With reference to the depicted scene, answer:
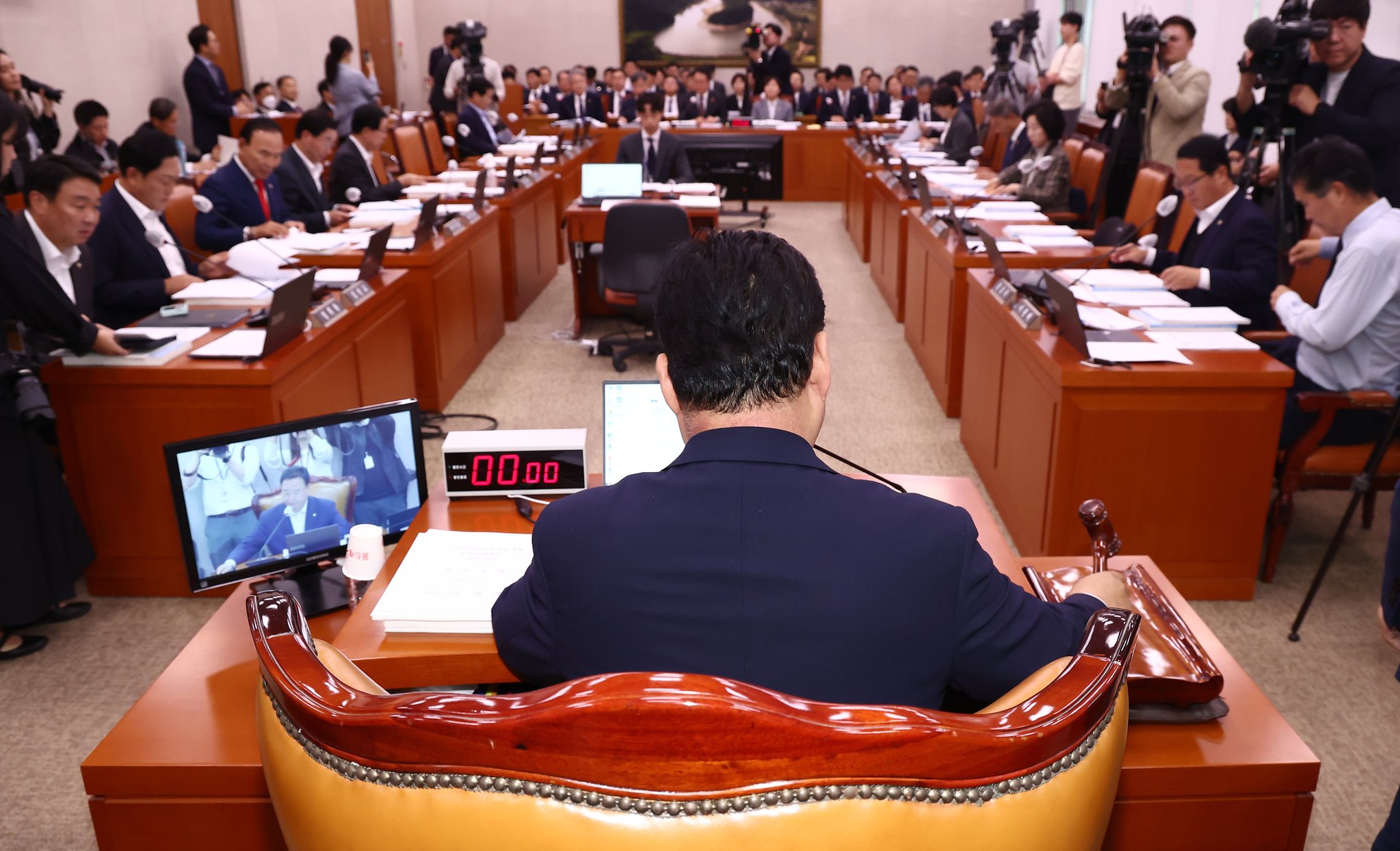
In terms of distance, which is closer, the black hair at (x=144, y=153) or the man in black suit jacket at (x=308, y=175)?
the black hair at (x=144, y=153)

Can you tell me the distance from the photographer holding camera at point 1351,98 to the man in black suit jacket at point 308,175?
3879mm

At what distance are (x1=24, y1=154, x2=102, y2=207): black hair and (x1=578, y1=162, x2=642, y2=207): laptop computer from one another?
123 inches

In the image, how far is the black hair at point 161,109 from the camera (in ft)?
24.1

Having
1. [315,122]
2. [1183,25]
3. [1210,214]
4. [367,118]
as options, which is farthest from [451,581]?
[1183,25]

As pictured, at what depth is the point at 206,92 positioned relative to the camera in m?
8.97

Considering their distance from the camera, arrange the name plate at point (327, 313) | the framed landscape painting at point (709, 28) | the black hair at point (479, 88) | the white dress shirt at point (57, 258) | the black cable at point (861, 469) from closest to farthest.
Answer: the black cable at point (861, 469) → the white dress shirt at point (57, 258) → the name plate at point (327, 313) → the black hair at point (479, 88) → the framed landscape painting at point (709, 28)

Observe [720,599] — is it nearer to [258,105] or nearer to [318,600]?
[318,600]

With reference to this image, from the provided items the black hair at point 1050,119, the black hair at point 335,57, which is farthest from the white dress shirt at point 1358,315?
the black hair at point 335,57

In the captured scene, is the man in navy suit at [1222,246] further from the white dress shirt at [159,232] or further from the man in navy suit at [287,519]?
the white dress shirt at [159,232]

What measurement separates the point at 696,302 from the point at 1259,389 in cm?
231

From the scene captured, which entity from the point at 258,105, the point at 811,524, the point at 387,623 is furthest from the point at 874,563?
the point at 258,105

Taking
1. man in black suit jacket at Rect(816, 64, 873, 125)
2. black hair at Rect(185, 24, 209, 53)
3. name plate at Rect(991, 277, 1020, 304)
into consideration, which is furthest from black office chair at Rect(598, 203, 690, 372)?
man in black suit jacket at Rect(816, 64, 873, 125)

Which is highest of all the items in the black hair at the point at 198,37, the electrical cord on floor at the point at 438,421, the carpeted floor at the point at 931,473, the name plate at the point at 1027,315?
the black hair at the point at 198,37

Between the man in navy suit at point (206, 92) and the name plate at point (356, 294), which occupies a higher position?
the man in navy suit at point (206, 92)
